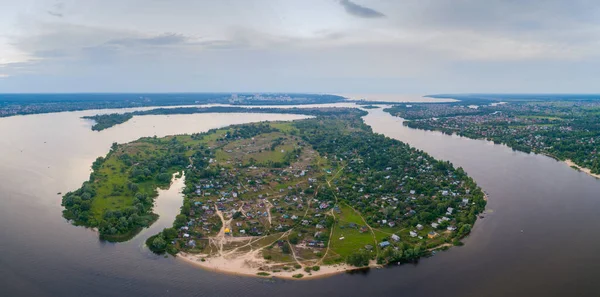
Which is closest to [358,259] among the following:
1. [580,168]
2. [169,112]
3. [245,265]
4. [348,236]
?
[348,236]

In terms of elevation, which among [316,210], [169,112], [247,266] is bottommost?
[247,266]

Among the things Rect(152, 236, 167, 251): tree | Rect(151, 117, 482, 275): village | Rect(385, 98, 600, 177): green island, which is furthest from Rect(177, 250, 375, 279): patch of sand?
Rect(385, 98, 600, 177): green island

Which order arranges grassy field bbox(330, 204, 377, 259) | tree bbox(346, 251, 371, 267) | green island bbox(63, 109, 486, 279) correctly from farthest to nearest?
1. grassy field bbox(330, 204, 377, 259)
2. green island bbox(63, 109, 486, 279)
3. tree bbox(346, 251, 371, 267)

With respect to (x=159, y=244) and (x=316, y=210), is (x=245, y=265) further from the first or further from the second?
(x=316, y=210)

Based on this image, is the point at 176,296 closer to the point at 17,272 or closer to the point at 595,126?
the point at 17,272

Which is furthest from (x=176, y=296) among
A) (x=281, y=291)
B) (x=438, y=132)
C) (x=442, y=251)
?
(x=438, y=132)

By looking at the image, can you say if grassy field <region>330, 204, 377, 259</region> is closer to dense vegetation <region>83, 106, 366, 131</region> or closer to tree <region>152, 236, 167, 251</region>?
tree <region>152, 236, 167, 251</region>

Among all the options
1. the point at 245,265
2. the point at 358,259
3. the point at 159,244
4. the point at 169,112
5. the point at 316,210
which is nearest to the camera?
the point at 358,259
